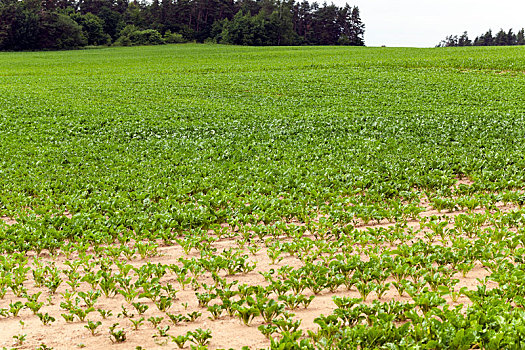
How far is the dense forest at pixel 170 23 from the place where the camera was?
279 feet

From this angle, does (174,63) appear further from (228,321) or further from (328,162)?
(228,321)

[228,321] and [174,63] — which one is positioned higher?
[174,63]

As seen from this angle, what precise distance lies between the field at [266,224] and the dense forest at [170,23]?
219 ft

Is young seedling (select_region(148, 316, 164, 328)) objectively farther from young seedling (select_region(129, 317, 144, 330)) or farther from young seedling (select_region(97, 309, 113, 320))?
young seedling (select_region(97, 309, 113, 320))

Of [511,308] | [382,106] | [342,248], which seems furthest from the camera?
[382,106]

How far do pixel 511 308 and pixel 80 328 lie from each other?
5.27m

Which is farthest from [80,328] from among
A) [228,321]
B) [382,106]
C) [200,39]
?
[200,39]

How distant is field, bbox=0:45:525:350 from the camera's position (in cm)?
566

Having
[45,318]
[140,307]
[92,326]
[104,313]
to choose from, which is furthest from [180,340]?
[45,318]

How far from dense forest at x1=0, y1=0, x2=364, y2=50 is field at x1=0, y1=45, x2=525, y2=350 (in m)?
66.8

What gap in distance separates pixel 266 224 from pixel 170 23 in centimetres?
10602

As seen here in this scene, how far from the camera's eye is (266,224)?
1010 centimetres

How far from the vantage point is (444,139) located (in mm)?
17391

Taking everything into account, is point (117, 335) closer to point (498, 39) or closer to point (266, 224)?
point (266, 224)
